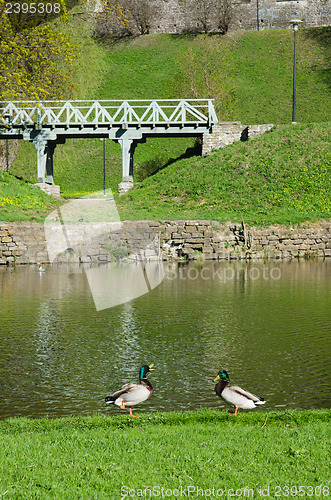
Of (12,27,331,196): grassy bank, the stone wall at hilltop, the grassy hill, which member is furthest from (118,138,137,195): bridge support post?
the stone wall at hilltop

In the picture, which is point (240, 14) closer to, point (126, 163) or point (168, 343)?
point (126, 163)

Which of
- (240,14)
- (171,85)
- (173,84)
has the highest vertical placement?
(240,14)

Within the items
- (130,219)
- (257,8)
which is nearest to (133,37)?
Result: (257,8)

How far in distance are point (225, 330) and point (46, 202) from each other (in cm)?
2007

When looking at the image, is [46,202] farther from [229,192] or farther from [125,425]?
[125,425]

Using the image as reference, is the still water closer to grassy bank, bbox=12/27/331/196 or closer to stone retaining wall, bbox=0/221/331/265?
stone retaining wall, bbox=0/221/331/265

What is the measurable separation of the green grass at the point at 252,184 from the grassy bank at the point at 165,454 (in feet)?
60.1

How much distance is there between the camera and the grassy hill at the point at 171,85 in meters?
45.3

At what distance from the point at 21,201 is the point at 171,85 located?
22.4 m

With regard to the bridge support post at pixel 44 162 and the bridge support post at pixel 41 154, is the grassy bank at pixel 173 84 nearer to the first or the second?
the bridge support post at pixel 44 162

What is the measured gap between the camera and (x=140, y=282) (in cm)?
1762

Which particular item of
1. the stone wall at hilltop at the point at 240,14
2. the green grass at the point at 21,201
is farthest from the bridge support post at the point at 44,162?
the stone wall at hilltop at the point at 240,14

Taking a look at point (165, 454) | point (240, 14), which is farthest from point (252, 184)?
point (240, 14)

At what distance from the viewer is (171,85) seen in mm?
46094
